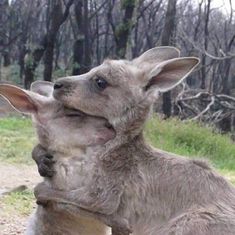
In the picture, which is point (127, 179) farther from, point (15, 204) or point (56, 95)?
point (15, 204)

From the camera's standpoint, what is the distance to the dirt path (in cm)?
462

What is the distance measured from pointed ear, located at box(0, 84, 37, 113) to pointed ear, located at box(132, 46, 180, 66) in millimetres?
559

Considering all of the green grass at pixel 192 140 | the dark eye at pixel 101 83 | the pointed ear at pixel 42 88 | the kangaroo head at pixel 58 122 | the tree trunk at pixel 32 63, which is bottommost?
the green grass at pixel 192 140

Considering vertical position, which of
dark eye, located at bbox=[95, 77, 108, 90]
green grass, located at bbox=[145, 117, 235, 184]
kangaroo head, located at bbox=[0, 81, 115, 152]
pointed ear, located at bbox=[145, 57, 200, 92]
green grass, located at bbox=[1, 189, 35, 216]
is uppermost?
pointed ear, located at bbox=[145, 57, 200, 92]

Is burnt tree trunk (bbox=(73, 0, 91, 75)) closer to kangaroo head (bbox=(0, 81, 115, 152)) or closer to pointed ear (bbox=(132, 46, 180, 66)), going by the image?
pointed ear (bbox=(132, 46, 180, 66))

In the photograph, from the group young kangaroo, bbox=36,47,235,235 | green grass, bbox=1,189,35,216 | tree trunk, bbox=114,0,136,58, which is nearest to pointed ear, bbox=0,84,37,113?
young kangaroo, bbox=36,47,235,235

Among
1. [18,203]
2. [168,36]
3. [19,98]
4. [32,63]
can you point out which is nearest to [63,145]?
[19,98]

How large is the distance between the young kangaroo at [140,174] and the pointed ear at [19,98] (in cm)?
13

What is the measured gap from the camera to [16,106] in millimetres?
3146

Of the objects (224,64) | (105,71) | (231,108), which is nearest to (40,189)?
(105,71)

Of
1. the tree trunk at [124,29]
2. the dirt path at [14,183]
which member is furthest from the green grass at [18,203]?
the tree trunk at [124,29]

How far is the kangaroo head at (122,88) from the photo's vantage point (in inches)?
121

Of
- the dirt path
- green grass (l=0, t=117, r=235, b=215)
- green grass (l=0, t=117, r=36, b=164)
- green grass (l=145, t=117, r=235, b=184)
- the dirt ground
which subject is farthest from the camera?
green grass (l=145, t=117, r=235, b=184)

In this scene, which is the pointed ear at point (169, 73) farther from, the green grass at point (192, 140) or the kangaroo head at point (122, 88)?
the green grass at point (192, 140)
